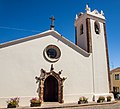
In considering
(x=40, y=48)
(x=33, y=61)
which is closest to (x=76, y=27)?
(x=40, y=48)

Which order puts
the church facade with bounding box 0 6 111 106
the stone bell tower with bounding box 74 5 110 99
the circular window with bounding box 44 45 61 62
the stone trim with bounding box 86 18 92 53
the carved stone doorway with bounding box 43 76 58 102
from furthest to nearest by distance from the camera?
the stone trim with bounding box 86 18 92 53 < the stone bell tower with bounding box 74 5 110 99 < the carved stone doorway with bounding box 43 76 58 102 < the circular window with bounding box 44 45 61 62 < the church facade with bounding box 0 6 111 106

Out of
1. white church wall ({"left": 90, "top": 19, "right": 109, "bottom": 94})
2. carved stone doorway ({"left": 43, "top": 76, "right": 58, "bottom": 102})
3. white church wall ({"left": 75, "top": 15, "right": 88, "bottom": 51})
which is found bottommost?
carved stone doorway ({"left": 43, "top": 76, "right": 58, "bottom": 102})

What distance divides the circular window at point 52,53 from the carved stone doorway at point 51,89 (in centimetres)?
207

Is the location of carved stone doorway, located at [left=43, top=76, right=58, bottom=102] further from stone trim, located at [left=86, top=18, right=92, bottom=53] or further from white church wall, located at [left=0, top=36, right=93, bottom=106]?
stone trim, located at [left=86, top=18, right=92, bottom=53]

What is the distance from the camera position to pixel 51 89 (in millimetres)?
17562

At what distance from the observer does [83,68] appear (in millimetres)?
18531

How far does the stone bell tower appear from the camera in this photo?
758 inches

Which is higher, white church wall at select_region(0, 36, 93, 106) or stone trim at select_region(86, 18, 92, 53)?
stone trim at select_region(86, 18, 92, 53)

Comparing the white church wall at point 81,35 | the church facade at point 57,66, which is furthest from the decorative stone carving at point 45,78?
the white church wall at point 81,35

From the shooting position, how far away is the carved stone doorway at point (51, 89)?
56.3ft

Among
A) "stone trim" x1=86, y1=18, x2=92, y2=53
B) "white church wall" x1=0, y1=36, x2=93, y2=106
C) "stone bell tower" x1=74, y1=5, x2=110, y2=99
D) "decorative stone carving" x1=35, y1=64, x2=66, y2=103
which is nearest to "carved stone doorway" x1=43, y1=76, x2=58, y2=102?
"decorative stone carving" x1=35, y1=64, x2=66, y2=103

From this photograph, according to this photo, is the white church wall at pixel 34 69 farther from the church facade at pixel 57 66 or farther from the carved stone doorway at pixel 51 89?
the carved stone doorway at pixel 51 89

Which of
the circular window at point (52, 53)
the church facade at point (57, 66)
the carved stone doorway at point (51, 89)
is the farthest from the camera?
the carved stone doorway at point (51, 89)

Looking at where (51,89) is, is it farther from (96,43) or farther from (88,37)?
(96,43)
